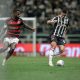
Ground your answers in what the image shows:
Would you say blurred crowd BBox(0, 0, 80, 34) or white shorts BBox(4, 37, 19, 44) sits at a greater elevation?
white shorts BBox(4, 37, 19, 44)

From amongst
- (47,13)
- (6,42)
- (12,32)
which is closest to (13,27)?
(12,32)

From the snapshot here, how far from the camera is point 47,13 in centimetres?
3062

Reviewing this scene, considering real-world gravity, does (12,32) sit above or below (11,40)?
Result: above

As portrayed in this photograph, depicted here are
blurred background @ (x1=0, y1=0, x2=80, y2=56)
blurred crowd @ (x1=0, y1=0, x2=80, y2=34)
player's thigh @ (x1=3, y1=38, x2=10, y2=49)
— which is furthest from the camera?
blurred crowd @ (x1=0, y1=0, x2=80, y2=34)

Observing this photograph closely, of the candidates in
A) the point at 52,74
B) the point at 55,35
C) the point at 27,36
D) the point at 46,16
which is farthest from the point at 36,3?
the point at 52,74

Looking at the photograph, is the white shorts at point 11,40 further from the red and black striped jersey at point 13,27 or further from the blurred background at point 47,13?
the blurred background at point 47,13

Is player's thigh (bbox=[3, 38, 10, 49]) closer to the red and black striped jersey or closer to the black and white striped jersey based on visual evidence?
the red and black striped jersey

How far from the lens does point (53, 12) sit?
101 ft

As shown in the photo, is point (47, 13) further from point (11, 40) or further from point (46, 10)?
point (11, 40)

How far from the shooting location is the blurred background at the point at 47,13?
2946cm

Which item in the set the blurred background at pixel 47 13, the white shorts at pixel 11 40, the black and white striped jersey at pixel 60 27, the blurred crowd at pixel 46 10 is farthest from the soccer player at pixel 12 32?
the blurred crowd at pixel 46 10

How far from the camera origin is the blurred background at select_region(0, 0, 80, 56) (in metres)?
29.5

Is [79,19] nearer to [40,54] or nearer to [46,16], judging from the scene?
[46,16]

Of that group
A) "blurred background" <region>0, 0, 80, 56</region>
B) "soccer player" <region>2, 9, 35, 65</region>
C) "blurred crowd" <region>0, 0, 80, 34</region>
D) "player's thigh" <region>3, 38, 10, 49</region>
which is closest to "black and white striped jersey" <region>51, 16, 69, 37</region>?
"soccer player" <region>2, 9, 35, 65</region>
